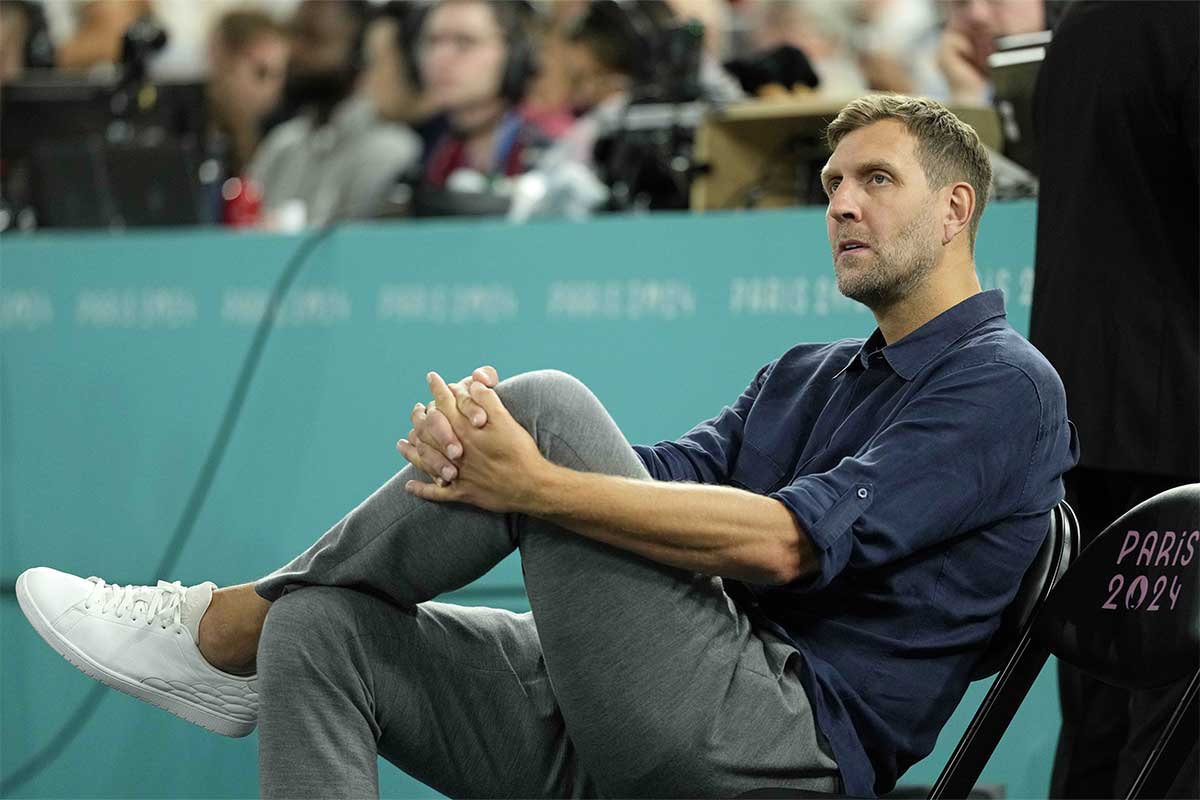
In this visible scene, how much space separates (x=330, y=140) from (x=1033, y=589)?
3.02m

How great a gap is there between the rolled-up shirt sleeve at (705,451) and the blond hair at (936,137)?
32 cm

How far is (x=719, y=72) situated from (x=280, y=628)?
293 cm

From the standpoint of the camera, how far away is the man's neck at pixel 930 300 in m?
1.77

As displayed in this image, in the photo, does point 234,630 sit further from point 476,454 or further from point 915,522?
point 915,522

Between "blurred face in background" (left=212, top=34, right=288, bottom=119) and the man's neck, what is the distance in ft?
11.3

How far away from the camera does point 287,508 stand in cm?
300

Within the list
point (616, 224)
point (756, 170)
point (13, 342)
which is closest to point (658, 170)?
point (756, 170)

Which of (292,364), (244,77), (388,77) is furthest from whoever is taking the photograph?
(244,77)

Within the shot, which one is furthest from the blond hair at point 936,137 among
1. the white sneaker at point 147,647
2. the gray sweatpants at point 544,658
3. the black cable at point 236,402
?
the black cable at point 236,402

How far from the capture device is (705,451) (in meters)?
1.92

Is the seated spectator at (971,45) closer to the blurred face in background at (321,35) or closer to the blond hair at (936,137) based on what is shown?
the blond hair at (936,137)

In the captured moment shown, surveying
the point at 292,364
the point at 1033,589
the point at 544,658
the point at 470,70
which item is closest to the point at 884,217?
the point at 1033,589

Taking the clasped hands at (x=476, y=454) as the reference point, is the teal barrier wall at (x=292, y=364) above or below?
below

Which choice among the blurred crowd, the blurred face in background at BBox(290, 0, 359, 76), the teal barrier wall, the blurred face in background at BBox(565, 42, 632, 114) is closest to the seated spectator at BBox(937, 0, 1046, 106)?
the blurred crowd
